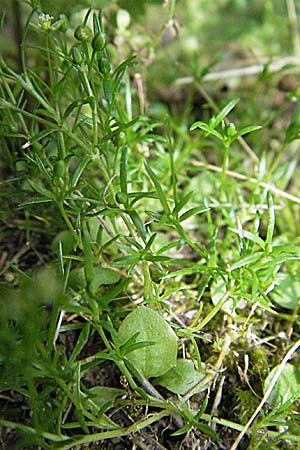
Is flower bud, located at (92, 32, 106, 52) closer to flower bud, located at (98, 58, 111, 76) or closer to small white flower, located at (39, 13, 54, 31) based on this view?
flower bud, located at (98, 58, 111, 76)

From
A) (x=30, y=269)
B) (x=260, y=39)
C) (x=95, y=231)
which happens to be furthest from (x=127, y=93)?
(x=260, y=39)

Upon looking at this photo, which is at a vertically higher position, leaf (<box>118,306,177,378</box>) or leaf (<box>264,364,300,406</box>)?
Result: leaf (<box>118,306,177,378</box>)

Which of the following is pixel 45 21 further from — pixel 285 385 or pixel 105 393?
pixel 285 385

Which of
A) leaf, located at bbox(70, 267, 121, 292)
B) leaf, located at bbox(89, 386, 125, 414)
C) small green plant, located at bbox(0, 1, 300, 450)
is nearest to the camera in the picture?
small green plant, located at bbox(0, 1, 300, 450)

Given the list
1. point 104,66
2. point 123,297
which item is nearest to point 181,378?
point 123,297

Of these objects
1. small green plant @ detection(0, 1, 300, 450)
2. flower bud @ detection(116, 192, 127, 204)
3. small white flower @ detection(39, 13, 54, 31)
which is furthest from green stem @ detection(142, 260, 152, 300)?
small white flower @ detection(39, 13, 54, 31)

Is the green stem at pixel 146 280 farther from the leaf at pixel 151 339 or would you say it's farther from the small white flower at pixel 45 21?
the small white flower at pixel 45 21

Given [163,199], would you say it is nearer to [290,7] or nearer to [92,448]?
[92,448]
